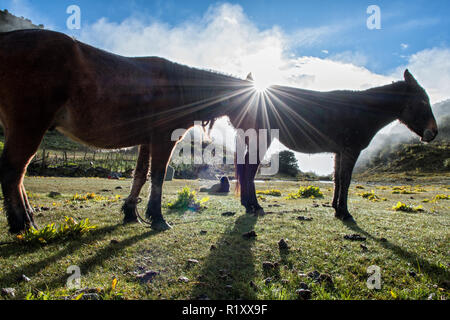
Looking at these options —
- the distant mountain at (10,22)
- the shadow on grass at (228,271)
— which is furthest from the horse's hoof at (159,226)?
the distant mountain at (10,22)

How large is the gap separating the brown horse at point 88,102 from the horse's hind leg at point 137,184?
0.02m

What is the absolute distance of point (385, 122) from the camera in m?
6.92

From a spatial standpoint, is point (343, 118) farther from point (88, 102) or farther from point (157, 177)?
point (88, 102)

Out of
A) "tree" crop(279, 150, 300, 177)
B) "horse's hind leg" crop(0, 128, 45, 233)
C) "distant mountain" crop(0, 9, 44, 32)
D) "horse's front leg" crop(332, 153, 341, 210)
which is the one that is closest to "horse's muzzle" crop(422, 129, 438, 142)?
"horse's front leg" crop(332, 153, 341, 210)

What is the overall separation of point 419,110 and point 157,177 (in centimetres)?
706

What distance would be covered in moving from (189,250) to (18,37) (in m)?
4.18

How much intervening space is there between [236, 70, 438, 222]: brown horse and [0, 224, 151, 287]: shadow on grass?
163 inches

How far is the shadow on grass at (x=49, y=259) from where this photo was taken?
2420 mm

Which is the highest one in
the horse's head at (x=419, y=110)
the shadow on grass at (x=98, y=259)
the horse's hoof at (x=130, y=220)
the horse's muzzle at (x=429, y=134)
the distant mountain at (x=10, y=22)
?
the distant mountain at (x=10, y=22)

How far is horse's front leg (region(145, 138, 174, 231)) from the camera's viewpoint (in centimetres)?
485

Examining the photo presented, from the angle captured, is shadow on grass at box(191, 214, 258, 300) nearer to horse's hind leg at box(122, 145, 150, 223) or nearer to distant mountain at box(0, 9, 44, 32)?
horse's hind leg at box(122, 145, 150, 223)

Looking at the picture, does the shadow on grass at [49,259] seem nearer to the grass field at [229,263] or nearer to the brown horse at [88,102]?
the grass field at [229,263]

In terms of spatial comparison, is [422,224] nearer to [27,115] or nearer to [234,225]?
[234,225]

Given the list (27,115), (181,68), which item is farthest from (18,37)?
(181,68)
